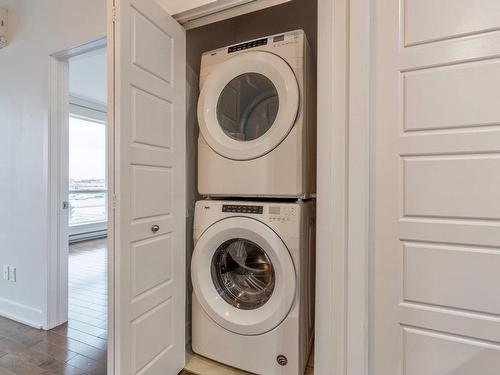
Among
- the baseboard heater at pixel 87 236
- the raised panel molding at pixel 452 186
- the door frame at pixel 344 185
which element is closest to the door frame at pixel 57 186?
the door frame at pixel 344 185

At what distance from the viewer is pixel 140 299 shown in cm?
126

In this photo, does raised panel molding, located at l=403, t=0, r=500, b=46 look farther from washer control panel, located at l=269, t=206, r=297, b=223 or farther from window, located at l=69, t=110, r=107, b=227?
window, located at l=69, t=110, r=107, b=227

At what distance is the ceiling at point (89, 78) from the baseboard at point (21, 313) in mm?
2201

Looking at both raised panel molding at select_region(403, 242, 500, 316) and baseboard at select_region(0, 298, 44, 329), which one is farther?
baseboard at select_region(0, 298, 44, 329)

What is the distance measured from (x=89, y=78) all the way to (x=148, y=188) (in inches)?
129

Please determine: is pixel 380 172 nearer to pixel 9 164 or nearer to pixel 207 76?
pixel 207 76

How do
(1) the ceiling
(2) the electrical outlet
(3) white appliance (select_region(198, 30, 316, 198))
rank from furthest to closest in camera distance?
(1) the ceiling
(2) the electrical outlet
(3) white appliance (select_region(198, 30, 316, 198))

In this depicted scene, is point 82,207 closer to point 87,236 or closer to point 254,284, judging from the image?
point 87,236

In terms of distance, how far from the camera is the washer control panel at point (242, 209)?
4.68 ft

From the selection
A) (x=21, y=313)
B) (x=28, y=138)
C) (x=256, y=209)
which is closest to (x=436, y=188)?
(x=256, y=209)

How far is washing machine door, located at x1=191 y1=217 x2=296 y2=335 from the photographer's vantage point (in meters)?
1.36

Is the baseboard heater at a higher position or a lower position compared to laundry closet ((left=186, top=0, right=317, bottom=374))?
lower

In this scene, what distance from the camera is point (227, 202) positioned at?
1522 mm

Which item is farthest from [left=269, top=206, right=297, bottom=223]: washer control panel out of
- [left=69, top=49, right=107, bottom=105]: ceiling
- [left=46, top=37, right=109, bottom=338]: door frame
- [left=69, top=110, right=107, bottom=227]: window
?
[left=69, top=110, right=107, bottom=227]: window
